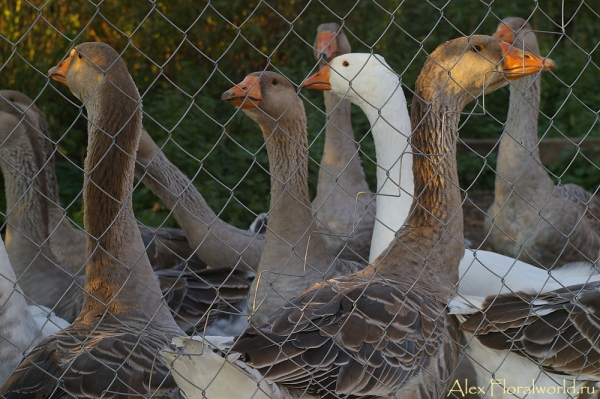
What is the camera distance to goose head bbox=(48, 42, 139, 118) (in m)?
3.38

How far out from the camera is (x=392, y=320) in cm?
300

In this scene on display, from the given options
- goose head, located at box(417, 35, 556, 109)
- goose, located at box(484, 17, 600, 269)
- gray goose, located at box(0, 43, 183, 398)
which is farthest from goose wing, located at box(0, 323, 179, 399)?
goose, located at box(484, 17, 600, 269)

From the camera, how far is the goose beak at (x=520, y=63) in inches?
136

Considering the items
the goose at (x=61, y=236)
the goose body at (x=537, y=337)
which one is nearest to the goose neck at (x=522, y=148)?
the goose body at (x=537, y=337)

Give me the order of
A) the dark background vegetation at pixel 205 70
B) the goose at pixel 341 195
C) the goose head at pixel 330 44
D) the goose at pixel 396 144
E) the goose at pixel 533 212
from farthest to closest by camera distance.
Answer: the dark background vegetation at pixel 205 70 < the goose head at pixel 330 44 < the goose at pixel 533 212 < the goose at pixel 341 195 < the goose at pixel 396 144

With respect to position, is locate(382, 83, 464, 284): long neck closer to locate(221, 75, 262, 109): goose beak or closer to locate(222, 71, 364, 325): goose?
locate(222, 71, 364, 325): goose

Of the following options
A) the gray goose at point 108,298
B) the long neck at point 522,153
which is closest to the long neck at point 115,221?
the gray goose at point 108,298

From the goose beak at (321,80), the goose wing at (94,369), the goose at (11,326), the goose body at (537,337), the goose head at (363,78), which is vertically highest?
the goose head at (363,78)

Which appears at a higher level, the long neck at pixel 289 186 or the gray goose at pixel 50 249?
the long neck at pixel 289 186

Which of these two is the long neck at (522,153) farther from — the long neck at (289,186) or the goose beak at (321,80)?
the long neck at (289,186)

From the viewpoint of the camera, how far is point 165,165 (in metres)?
5.14

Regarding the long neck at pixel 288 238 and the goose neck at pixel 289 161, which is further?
the goose neck at pixel 289 161

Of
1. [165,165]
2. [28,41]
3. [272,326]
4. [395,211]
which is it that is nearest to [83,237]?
[165,165]

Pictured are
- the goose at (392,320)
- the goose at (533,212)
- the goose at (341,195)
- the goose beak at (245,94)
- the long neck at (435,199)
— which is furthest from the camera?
the goose at (533,212)
